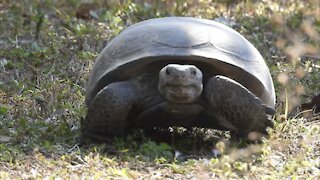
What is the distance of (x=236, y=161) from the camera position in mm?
4359

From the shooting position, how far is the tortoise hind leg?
4566mm

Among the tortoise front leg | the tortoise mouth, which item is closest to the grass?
the tortoise front leg

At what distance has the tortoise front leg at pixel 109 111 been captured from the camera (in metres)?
4.59

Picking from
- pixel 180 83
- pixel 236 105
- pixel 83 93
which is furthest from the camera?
pixel 83 93

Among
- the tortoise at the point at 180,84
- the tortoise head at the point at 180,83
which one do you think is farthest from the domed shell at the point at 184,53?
the tortoise head at the point at 180,83

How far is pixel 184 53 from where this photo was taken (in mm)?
4543

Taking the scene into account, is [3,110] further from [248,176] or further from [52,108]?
[248,176]

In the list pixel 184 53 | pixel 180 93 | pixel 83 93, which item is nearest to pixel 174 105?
pixel 180 93

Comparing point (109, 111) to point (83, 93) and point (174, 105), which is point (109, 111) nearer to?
point (174, 105)

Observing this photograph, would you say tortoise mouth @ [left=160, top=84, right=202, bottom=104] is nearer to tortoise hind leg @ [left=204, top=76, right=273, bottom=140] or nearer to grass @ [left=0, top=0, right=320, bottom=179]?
tortoise hind leg @ [left=204, top=76, right=273, bottom=140]

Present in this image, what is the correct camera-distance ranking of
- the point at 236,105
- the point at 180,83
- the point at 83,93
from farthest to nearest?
1. the point at 83,93
2. the point at 236,105
3. the point at 180,83

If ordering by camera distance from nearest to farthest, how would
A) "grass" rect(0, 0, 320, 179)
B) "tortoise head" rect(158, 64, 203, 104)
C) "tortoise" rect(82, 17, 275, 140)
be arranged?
1. "grass" rect(0, 0, 320, 179)
2. "tortoise head" rect(158, 64, 203, 104)
3. "tortoise" rect(82, 17, 275, 140)

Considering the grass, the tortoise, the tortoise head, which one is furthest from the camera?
the tortoise

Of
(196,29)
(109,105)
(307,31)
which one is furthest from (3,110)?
(307,31)
